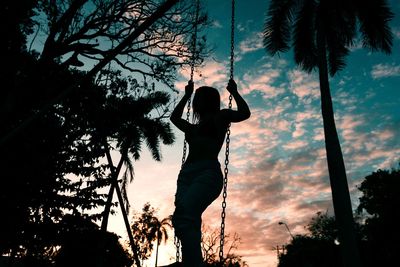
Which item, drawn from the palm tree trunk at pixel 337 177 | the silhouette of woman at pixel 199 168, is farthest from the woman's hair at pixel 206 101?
the palm tree trunk at pixel 337 177

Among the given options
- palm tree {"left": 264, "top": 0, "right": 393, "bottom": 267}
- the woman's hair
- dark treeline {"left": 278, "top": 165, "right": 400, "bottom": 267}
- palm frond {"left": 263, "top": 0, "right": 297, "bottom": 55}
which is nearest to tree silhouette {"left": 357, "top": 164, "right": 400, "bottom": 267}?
dark treeline {"left": 278, "top": 165, "right": 400, "bottom": 267}

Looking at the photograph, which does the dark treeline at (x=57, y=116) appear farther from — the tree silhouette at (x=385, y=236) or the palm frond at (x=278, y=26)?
the tree silhouette at (x=385, y=236)

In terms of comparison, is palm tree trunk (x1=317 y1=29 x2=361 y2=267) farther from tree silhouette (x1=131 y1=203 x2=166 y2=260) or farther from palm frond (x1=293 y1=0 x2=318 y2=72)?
tree silhouette (x1=131 y1=203 x2=166 y2=260)

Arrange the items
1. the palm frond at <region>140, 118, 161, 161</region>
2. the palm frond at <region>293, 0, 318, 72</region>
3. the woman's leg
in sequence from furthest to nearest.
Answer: the palm frond at <region>140, 118, 161, 161</region> < the palm frond at <region>293, 0, 318, 72</region> < the woman's leg

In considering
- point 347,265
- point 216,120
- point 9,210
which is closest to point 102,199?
point 9,210

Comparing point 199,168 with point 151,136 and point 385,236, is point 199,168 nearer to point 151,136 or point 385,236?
point 151,136

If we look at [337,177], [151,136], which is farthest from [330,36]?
[151,136]

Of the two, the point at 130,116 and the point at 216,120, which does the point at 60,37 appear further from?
the point at 216,120

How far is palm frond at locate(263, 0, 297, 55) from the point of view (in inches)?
602

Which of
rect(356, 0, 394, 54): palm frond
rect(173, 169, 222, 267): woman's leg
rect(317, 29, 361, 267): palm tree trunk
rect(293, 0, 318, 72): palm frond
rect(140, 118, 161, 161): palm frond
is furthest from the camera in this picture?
rect(140, 118, 161, 161): palm frond

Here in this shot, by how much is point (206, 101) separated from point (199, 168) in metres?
0.72

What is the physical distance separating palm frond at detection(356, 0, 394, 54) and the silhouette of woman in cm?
1322

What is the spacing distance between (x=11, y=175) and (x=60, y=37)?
4.91 meters

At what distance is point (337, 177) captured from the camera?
12867 mm
